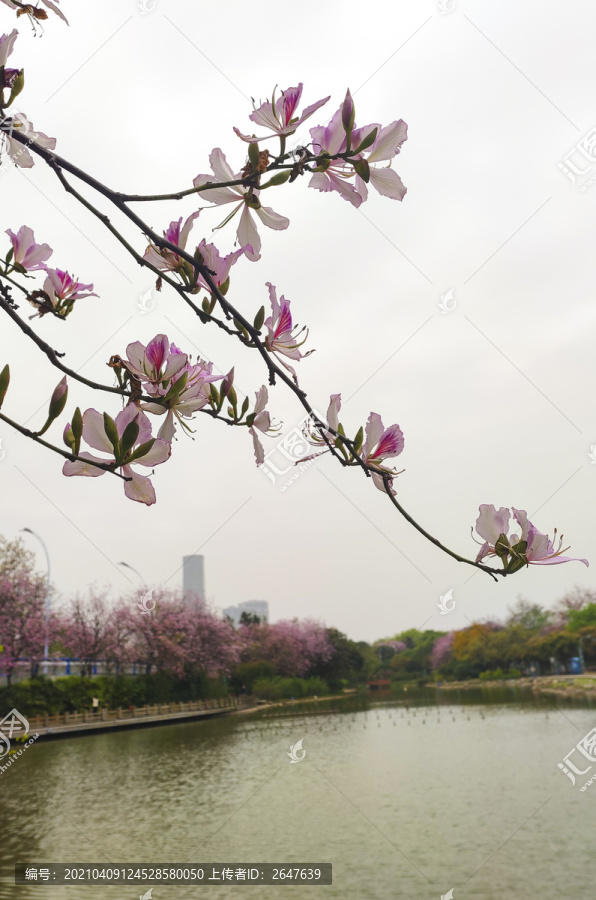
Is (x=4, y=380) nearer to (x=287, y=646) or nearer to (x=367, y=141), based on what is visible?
(x=367, y=141)

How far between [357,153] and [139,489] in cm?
39

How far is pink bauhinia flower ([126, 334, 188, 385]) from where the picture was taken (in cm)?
78

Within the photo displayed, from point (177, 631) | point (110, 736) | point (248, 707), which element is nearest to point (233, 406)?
point (110, 736)

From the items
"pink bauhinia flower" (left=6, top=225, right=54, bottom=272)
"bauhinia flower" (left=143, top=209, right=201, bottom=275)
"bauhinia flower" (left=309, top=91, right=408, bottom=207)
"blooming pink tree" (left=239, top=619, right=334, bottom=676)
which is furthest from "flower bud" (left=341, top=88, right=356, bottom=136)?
"blooming pink tree" (left=239, top=619, right=334, bottom=676)

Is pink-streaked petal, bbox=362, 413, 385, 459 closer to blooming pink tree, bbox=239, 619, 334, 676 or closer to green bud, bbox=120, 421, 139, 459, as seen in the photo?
green bud, bbox=120, 421, 139, 459

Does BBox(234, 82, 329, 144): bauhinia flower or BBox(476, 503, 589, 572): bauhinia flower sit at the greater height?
BBox(234, 82, 329, 144): bauhinia flower

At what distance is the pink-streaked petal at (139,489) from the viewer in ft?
2.44

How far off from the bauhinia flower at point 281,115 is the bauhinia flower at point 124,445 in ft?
0.93

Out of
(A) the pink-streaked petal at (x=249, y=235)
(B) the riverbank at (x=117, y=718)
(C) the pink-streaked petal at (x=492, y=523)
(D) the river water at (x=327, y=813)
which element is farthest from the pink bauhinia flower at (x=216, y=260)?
(B) the riverbank at (x=117, y=718)

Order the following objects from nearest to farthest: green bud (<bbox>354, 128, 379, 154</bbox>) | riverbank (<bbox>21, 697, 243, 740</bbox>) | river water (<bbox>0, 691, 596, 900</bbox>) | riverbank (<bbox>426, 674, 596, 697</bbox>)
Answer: green bud (<bbox>354, 128, 379, 154</bbox>), river water (<bbox>0, 691, 596, 900</bbox>), riverbank (<bbox>21, 697, 243, 740</bbox>), riverbank (<bbox>426, 674, 596, 697</bbox>)

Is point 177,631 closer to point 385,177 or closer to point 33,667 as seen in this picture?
point 33,667

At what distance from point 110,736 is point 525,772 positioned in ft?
35.4

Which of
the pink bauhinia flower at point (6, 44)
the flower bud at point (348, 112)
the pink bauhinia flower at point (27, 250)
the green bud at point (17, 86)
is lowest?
the flower bud at point (348, 112)

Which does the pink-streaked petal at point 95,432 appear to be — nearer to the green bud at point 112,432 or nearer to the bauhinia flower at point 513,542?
the green bud at point 112,432
